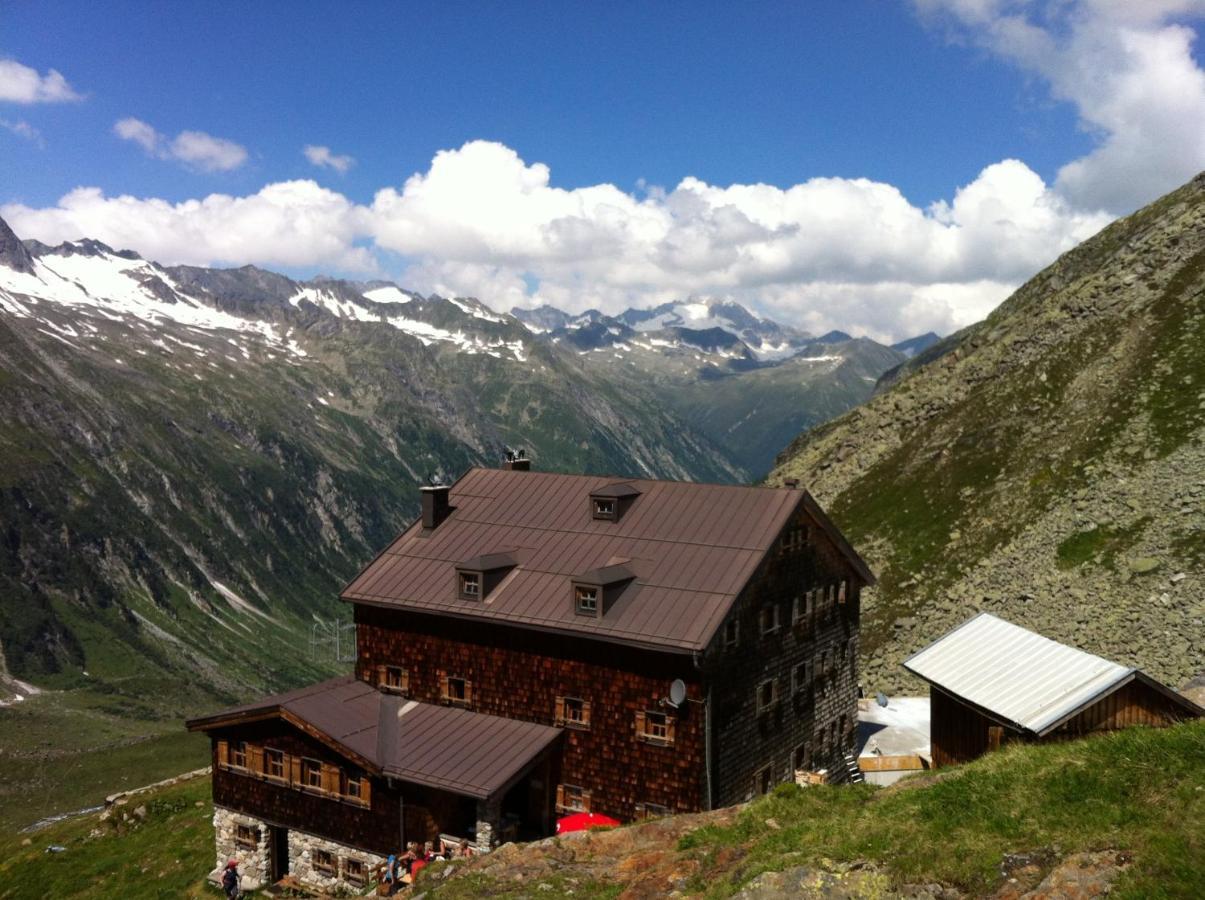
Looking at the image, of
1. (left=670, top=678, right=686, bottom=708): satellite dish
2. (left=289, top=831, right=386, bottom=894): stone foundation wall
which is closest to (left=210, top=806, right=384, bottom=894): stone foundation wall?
(left=289, top=831, right=386, bottom=894): stone foundation wall

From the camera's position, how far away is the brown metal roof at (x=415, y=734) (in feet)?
117

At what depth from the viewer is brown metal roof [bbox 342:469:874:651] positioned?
121 ft

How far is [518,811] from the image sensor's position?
3866 centimetres

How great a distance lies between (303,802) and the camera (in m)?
38.9

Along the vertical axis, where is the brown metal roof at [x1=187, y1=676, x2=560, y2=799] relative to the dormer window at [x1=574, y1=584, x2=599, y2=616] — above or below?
below

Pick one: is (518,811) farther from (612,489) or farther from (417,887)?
(612,489)

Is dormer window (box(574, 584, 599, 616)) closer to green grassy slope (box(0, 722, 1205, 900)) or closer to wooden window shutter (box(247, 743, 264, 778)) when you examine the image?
green grassy slope (box(0, 722, 1205, 900))

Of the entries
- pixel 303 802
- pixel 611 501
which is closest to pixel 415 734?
pixel 303 802

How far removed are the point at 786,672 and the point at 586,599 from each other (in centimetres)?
1037

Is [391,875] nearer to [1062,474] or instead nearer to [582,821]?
[582,821]

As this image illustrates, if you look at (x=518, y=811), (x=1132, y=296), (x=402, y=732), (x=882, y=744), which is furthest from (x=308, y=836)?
(x=1132, y=296)

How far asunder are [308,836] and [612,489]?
66.8 ft

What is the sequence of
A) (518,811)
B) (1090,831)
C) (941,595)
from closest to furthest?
(1090,831), (518,811), (941,595)

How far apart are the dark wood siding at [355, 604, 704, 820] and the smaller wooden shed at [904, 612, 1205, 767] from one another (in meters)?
9.39
